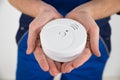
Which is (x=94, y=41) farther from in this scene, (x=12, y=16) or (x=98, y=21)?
(x=12, y=16)

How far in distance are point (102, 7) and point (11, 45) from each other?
0.51m

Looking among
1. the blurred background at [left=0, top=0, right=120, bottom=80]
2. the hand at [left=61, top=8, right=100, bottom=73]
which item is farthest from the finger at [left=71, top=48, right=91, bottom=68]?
the blurred background at [left=0, top=0, right=120, bottom=80]

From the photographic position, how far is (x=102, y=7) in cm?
67

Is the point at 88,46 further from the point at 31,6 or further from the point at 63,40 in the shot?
the point at 31,6

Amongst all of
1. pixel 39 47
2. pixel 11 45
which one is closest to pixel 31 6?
pixel 39 47

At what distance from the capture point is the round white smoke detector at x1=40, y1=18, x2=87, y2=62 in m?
0.48

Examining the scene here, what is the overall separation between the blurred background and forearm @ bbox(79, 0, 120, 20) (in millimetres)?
301

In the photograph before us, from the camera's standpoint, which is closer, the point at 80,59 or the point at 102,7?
the point at 80,59

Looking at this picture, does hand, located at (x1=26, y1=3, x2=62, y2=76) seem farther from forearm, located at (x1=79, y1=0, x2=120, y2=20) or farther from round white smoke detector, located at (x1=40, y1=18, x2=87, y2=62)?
forearm, located at (x1=79, y1=0, x2=120, y2=20)

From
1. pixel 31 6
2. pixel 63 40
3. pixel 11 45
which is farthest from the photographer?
pixel 11 45

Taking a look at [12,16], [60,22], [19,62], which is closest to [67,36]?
[60,22]

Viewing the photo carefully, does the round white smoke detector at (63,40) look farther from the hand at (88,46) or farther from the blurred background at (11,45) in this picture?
the blurred background at (11,45)

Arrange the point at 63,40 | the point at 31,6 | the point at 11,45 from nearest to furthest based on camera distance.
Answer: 1. the point at 63,40
2. the point at 31,6
3. the point at 11,45

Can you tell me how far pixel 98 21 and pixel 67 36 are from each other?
0.24m
